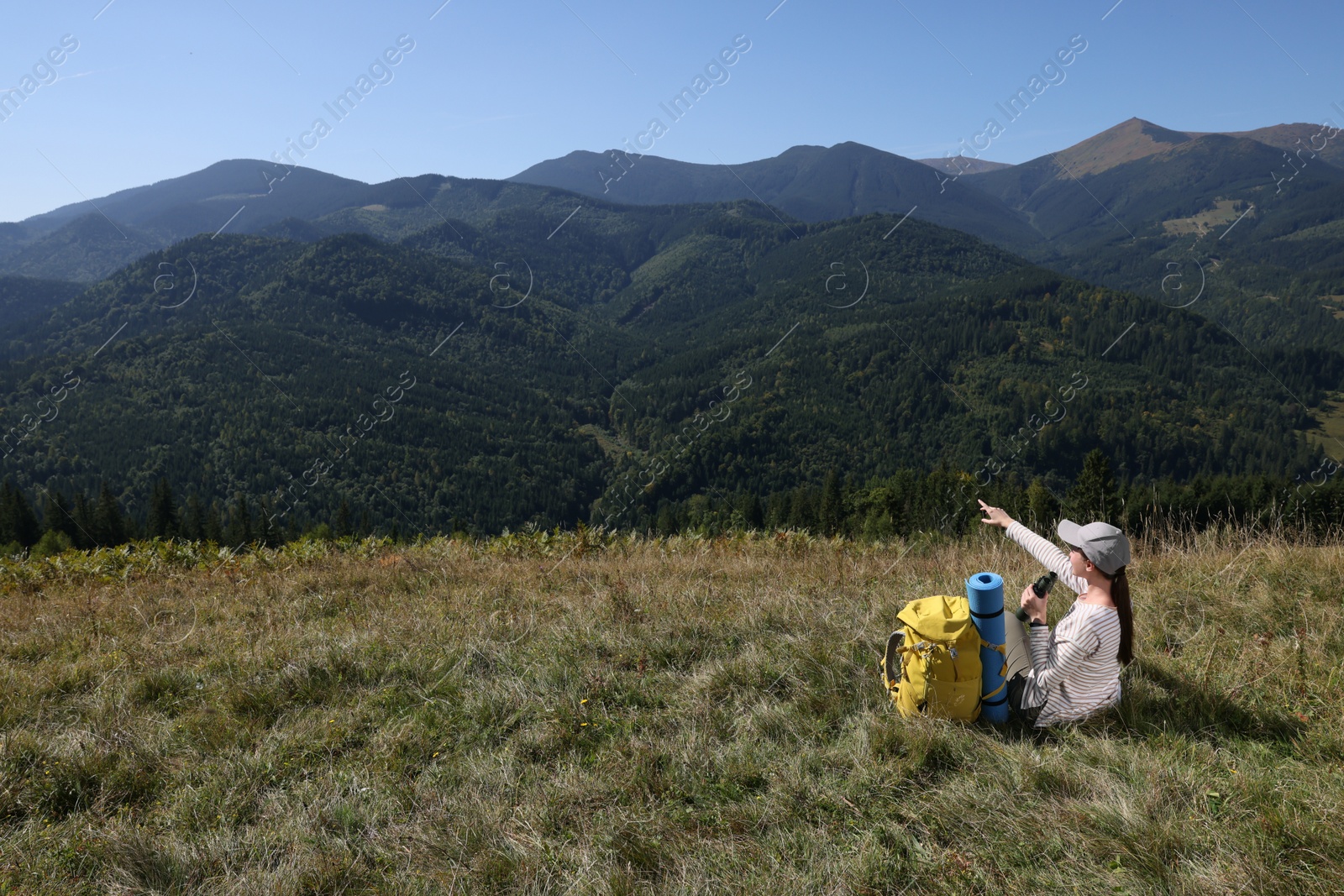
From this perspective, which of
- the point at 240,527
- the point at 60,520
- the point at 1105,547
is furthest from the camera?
the point at 240,527

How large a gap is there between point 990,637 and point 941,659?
0.32 meters

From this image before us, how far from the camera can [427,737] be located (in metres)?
4.17

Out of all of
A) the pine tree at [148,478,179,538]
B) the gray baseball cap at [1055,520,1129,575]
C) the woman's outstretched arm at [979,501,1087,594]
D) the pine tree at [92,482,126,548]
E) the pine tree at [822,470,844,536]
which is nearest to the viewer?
the gray baseball cap at [1055,520,1129,575]

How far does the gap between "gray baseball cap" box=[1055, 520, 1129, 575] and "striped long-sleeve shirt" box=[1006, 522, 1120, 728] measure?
11.3 inches

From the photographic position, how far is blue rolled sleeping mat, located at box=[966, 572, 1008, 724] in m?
3.74

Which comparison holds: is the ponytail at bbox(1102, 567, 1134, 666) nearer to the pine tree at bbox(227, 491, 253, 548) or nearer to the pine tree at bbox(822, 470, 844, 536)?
the pine tree at bbox(822, 470, 844, 536)

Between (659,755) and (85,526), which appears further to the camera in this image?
(85,526)

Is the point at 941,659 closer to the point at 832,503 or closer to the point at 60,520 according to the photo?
the point at 832,503

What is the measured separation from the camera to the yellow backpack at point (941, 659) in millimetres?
3742

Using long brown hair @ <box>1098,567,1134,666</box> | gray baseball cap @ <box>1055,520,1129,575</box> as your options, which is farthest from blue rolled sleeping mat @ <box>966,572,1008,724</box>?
long brown hair @ <box>1098,567,1134,666</box>

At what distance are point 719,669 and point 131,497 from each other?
17089 centimetres

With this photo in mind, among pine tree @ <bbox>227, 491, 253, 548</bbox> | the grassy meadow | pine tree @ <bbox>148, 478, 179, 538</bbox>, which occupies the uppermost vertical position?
the grassy meadow

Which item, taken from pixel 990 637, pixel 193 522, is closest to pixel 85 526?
pixel 193 522

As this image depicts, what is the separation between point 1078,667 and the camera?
3.77 metres
